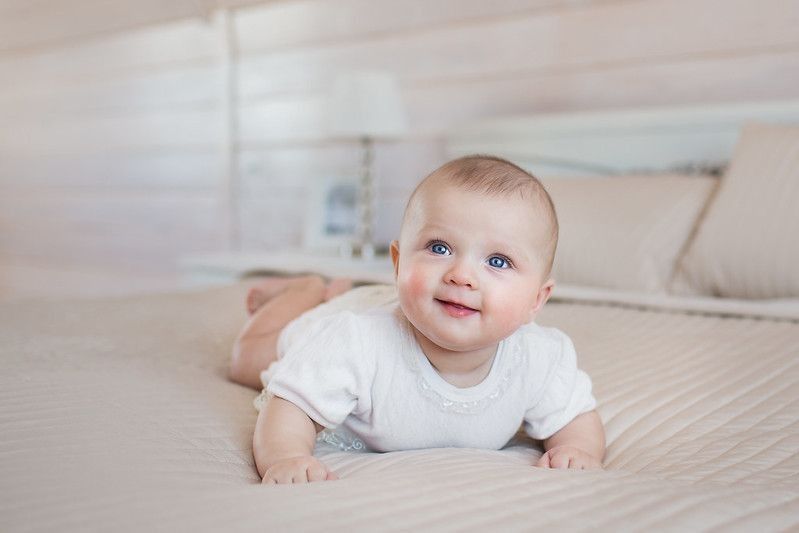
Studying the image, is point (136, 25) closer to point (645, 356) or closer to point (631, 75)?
point (631, 75)

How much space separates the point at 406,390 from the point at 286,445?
15 centimetres

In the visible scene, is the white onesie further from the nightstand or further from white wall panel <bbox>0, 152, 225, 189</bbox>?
white wall panel <bbox>0, 152, 225, 189</bbox>

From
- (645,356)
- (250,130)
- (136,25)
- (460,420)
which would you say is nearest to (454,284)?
(460,420)

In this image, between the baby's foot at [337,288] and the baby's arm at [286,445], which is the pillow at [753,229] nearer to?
the baby's foot at [337,288]

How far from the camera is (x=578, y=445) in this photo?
822 millimetres

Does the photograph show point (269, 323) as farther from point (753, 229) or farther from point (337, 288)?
point (753, 229)

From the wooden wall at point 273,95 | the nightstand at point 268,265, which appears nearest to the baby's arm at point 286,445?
the nightstand at point 268,265

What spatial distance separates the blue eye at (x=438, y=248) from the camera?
0.79 metres

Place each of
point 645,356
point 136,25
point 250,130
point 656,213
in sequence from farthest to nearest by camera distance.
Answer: point 136,25
point 250,130
point 656,213
point 645,356

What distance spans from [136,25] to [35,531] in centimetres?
362

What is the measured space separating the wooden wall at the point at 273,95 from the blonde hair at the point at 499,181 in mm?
1502

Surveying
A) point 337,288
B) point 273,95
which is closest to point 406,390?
point 337,288

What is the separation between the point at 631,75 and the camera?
88.7 inches

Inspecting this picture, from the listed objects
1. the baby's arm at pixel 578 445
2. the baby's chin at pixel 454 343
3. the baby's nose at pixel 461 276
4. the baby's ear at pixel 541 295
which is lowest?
the baby's arm at pixel 578 445
